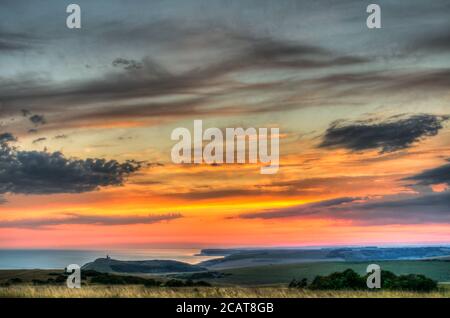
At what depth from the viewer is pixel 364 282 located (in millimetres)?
57281

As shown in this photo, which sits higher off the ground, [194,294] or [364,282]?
[364,282]

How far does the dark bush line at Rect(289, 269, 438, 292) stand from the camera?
56.2m

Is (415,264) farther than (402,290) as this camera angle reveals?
Yes

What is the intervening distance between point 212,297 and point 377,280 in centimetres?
1529

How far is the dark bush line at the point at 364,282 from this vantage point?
56250 millimetres

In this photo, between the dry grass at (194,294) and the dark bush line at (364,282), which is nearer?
the dry grass at (194,294)

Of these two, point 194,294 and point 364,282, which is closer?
point 194,294

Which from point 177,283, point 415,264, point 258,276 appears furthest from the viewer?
point 415,264

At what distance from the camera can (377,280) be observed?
55.4 m
